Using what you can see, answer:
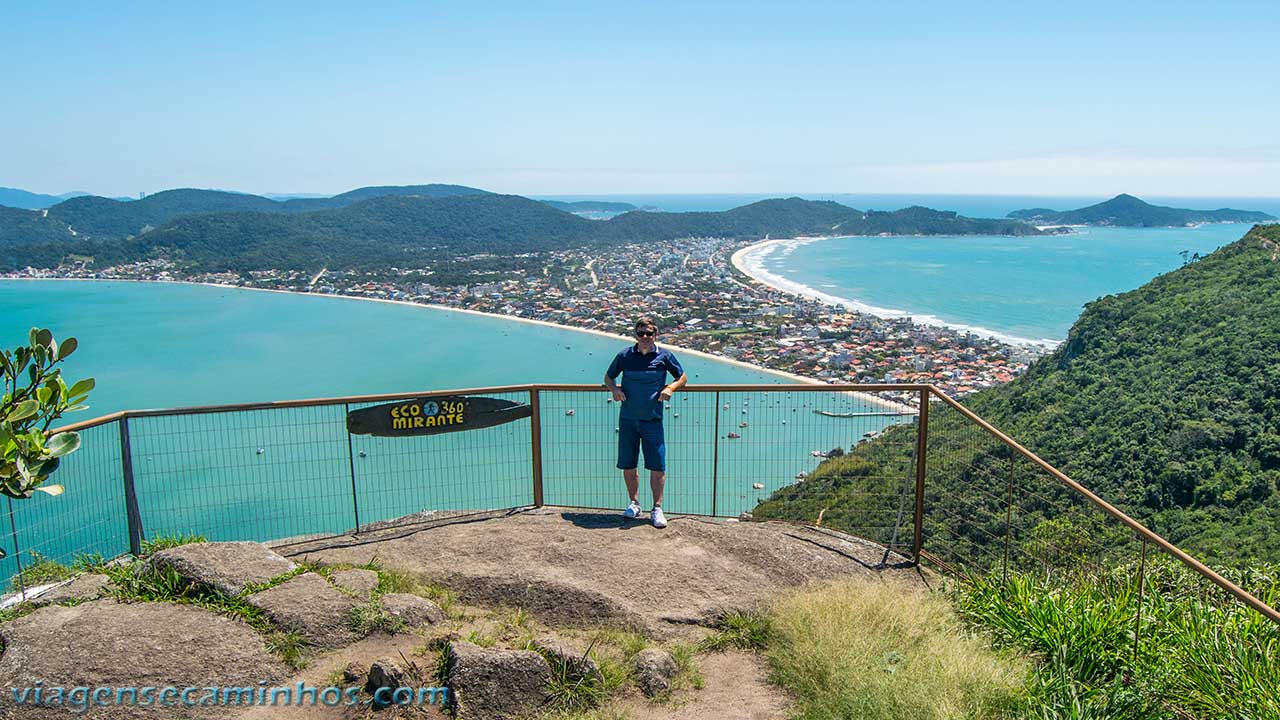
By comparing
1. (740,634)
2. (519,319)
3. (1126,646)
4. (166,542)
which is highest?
(166,542)

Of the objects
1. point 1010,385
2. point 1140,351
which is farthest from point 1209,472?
point 1010,385

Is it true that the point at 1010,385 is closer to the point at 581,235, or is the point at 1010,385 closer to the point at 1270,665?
the point at 1270,665

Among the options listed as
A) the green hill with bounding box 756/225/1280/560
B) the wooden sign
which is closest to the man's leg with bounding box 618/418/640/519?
the wooden sign

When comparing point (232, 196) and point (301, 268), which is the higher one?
point (232, 196)

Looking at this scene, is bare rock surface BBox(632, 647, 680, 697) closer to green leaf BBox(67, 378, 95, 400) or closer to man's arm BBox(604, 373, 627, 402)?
man's arm BBox(604, 373, 627, 402)

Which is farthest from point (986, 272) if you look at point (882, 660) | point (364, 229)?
point (882, 660)

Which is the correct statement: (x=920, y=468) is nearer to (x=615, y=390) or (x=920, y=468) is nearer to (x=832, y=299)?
(x=615, y=390)

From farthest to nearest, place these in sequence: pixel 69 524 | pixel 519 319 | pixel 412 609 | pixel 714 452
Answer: pixel 519 319
pixel 69 524
pixel 714 452
pixel 412 609
